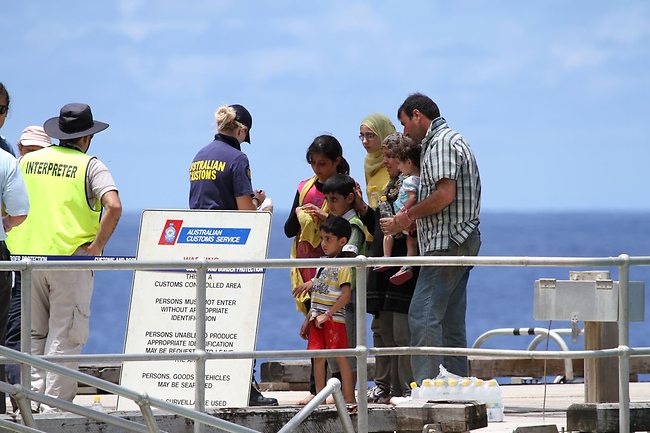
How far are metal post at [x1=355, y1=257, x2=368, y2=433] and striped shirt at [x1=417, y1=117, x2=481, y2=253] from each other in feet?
3.16

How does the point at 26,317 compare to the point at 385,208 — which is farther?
the point at 385,208

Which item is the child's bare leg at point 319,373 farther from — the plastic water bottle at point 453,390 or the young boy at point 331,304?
the plastic water bottle at point 453,390

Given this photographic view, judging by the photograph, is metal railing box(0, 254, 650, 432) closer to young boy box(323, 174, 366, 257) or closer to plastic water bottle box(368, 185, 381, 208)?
young boy box(323, 174, 366, 257)

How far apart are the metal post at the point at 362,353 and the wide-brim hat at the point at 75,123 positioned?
7.31 feet

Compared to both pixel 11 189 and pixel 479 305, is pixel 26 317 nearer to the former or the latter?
pixel 11 189

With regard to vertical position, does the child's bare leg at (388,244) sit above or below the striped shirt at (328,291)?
above

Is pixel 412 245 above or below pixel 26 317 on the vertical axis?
above

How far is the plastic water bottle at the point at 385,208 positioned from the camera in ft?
31.3

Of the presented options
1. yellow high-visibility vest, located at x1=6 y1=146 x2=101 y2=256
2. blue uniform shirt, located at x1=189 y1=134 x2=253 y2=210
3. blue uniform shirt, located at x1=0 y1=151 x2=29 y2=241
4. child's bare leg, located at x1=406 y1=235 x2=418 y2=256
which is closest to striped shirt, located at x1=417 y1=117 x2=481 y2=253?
child's bare leg, located at x1=406 y1=235 x2=418 y2=256

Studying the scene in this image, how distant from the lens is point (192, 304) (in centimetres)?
945

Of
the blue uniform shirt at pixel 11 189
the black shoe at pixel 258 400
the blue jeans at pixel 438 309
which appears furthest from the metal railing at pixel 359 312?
the black shoe at pixel 258 400

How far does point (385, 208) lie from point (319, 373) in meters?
1.13

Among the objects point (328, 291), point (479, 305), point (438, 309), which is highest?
point (479, 305)

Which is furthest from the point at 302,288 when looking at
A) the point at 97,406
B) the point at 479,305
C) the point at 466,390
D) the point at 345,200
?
the point at 479,305
